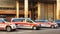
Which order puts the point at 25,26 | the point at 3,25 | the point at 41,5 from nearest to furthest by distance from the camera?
the point at 3,25 → the point at 25,26 → the point at 41,5

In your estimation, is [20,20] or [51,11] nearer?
[20,20]

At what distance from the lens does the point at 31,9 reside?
56.1 m

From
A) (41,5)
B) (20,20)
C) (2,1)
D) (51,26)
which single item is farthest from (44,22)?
(2,1)

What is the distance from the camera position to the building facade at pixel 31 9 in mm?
54156

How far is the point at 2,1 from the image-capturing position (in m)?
55.9

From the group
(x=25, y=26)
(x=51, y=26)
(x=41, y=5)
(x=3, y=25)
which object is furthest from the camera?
(x=41, y=5)

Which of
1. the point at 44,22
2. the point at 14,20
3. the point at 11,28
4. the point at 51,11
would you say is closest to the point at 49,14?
the point at 51,11

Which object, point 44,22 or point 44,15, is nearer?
point 44,22

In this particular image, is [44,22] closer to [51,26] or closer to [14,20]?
[51,26]

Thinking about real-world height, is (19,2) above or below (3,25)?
above

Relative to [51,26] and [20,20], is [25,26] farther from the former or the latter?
[51,26]

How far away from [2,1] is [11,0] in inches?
105

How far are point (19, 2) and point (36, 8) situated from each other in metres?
5.27

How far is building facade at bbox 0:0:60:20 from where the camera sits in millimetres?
54156
